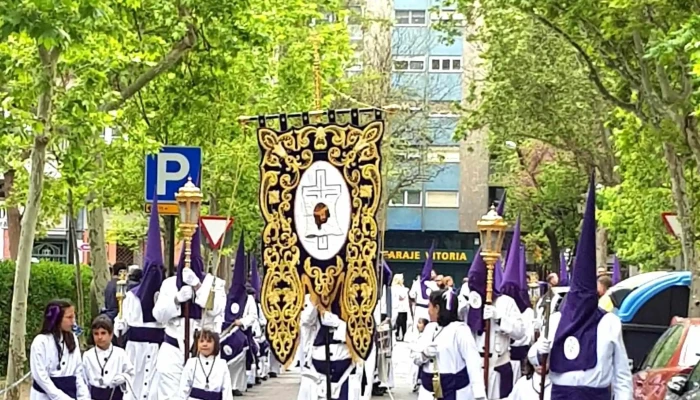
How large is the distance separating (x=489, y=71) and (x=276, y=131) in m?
18.7

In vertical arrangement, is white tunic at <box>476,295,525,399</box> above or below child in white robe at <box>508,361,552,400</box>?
above

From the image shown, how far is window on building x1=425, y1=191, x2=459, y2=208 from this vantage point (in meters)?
66.8

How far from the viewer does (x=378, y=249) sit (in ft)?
45.6

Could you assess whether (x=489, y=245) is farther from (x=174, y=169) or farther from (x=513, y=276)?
(x=174, y=169)

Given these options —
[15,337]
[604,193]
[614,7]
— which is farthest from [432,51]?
[15,337]

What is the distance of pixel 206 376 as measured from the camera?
13.1m

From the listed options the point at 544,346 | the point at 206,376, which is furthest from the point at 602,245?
the point at 544,346

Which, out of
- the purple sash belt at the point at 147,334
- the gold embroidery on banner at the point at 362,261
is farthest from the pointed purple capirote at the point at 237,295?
the gold embroidery on banner at the point at 362,261

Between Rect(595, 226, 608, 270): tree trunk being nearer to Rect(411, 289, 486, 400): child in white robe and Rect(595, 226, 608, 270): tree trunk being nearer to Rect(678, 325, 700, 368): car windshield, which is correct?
Rect(678, 325, 700, 368): car windshield

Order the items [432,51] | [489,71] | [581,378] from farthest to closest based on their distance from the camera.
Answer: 1. [432,51]
2. [489,71]
3. [581,378]

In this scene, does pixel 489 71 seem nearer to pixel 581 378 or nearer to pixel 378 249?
pixel 378 249

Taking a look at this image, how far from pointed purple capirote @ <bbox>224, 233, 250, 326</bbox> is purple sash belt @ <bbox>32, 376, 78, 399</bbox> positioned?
1107 centimetres

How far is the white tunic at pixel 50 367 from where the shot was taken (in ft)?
39.6

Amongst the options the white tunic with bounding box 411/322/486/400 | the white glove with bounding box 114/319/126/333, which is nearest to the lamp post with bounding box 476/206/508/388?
the white tunic with bounding box 411/322/486/400
